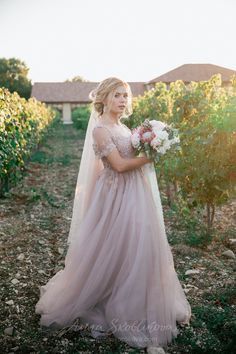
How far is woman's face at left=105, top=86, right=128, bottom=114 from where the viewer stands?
3.47 meters

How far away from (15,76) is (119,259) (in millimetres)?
66477

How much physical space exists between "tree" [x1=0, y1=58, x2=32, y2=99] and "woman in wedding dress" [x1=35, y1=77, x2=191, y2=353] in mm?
62177

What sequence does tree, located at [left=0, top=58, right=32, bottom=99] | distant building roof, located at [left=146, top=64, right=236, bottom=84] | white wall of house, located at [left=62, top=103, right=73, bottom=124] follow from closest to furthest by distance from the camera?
distant building roof, located at [left=146, top=64, right=236, bottom=84] < white wall of house, located at [left=62, top=103, right=73, bottom=124] < tree, located at [left=0, top=58, right=32, bottom=99]

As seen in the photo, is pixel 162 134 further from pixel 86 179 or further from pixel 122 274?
pixel 122 274

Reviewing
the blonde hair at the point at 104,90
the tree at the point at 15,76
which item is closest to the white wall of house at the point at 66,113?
the tree at the point at 15,76

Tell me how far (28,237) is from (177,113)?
339cm

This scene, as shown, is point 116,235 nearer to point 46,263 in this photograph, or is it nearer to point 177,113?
point 46,263

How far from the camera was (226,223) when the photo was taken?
6617 mm

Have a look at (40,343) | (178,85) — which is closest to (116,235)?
(40,343)

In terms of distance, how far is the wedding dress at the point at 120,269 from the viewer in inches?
130

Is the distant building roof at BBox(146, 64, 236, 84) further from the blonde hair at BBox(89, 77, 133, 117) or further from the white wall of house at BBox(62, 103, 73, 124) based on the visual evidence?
A: the blonde hair at BBox(89, 77, 133, 117)

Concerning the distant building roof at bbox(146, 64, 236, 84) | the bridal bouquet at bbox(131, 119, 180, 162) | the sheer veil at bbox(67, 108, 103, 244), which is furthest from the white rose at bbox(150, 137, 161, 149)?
the distant building roof at bbox(146, 64, 236, 84)

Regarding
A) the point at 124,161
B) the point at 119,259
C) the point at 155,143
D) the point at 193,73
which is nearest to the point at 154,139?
the point at 155,143

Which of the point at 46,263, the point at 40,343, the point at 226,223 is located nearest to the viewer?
the point at 40,343
